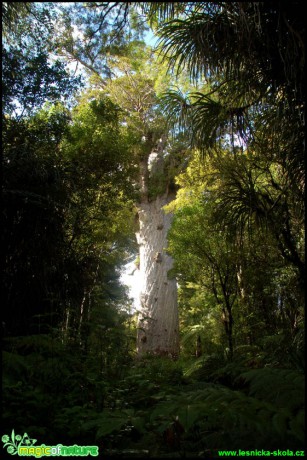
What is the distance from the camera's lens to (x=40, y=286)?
156 inches

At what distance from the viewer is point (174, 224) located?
18.9 ft

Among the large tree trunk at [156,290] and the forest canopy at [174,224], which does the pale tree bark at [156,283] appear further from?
the forest canopy at [174,224]

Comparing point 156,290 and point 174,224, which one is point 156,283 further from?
point 174,224

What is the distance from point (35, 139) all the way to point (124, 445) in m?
3.83

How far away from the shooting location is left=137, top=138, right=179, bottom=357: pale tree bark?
8328mm

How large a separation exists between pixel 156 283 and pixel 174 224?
3.61 m

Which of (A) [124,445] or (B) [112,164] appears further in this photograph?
(B) [112,164]

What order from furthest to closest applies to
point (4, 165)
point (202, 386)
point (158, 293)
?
point (158, 293) → point (4, 165) → point (202, 386)

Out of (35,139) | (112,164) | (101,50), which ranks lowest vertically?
(35,139)

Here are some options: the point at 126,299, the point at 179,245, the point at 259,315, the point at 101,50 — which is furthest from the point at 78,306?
the point at 126,299

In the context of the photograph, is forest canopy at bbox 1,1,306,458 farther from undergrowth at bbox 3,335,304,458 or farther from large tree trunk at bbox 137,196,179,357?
large tree trunk at bbox 137,196,179,357

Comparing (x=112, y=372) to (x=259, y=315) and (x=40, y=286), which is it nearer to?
(x=40, y=286)

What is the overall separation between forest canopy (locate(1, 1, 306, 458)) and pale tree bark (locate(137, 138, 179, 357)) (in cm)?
114

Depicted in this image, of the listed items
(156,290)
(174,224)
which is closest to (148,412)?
(174,224)
